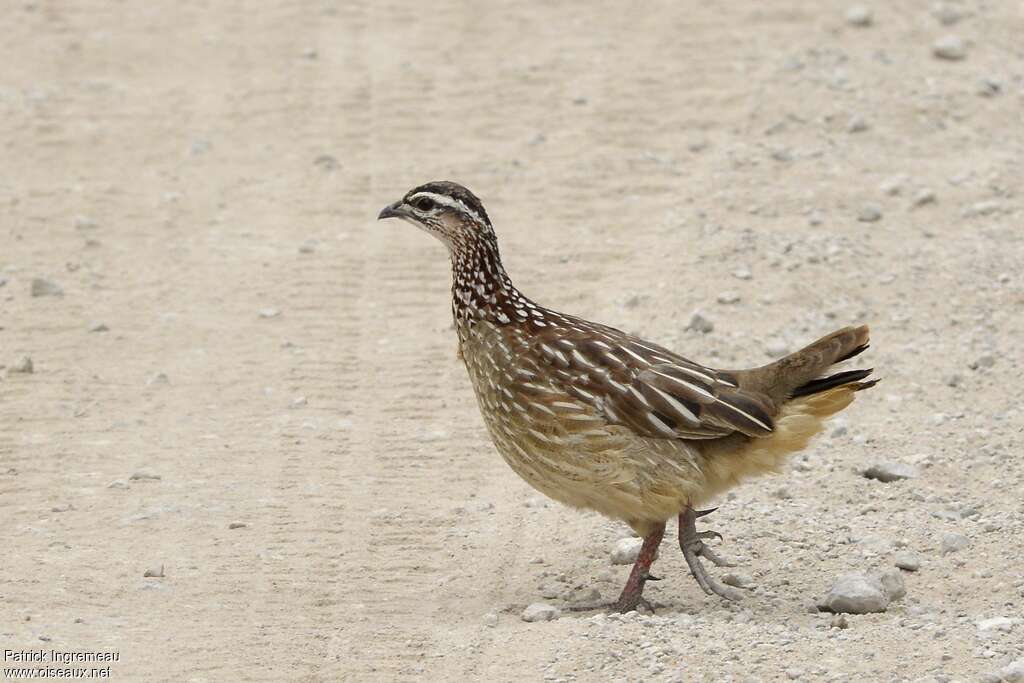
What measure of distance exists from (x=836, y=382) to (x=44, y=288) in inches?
223

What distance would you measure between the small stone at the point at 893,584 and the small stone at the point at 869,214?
189 inches

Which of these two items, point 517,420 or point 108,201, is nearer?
point 517,420

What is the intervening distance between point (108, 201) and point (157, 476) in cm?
426

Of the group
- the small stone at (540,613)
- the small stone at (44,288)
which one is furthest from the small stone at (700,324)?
the small stone at (44,288)

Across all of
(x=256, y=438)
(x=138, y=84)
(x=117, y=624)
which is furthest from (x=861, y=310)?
(x=138, y=84)

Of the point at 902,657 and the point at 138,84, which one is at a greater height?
the point at 902,657

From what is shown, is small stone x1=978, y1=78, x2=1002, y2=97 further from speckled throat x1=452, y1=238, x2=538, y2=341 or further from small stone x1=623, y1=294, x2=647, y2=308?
speckled throat x1=452, y1=238, x2=538, y2=341

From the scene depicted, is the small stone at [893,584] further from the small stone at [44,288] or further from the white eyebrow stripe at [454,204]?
the small stone at [44,288]

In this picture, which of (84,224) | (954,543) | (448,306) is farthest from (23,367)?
(954,543)

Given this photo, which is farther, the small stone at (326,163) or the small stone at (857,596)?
the small stone at (326,163)

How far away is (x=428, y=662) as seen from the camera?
696 cm

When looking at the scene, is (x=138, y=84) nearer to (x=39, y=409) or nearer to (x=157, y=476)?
(x=39, y=409)

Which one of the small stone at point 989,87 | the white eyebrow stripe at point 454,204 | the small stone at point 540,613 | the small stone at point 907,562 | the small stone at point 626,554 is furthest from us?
the small stone at point 989,87

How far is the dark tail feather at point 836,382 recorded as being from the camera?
726 cm
